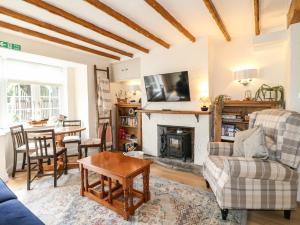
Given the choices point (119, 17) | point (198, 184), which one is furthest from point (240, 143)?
point (119, 17)

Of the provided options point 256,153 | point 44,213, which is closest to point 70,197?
point 44,213

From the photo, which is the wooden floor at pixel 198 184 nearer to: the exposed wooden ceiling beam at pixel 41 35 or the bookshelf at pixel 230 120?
the bookshelf at pixel 230 120

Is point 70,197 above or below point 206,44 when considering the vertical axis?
below

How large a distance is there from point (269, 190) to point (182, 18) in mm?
2510

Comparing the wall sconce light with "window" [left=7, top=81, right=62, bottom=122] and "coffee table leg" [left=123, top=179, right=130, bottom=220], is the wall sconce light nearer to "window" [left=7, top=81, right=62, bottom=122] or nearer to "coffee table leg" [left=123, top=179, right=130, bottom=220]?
A: "coffee table leg" [left=123, top=179, right=130, bottom=220]

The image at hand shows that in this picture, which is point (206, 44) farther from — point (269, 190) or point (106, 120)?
point (106, 120)

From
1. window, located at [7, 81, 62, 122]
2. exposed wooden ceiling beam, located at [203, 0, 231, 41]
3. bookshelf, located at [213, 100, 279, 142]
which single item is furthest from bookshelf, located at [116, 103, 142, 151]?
exposed wooden ceiling beam, located at [203, 0, 231, 41]

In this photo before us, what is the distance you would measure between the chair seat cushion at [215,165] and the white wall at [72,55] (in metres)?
3.21

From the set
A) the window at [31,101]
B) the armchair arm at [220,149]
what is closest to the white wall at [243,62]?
the armchair arm at [220,149]

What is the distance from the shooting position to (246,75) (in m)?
3.26

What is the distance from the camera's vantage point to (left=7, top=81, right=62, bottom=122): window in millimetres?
3793

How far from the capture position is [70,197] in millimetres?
2471

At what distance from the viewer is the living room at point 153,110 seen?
1.99 meters

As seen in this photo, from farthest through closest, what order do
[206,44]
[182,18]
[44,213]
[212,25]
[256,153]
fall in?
[206,44] < [212,25] < [182,18] < [44,213] < [256,153]
